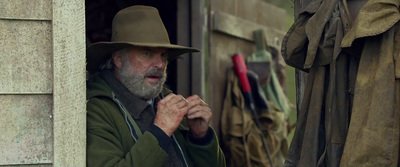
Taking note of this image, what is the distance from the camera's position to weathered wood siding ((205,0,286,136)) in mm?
7086

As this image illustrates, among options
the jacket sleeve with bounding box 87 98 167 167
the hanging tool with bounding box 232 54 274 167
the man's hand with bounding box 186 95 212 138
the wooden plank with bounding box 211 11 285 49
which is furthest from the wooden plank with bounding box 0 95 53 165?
the hanging tool with bounding box 232 54 274 167

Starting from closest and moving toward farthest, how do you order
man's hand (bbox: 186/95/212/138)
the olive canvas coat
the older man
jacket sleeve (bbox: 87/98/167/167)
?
1. the olive canvas coat
2. jacket sleeve (bbox: 87/98/167/167)
3. the older man
4. man's hand (bbox: 186/95/212/138)

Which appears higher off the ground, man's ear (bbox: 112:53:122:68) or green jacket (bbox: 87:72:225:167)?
man's ear (bbox: 112:53:122:68)

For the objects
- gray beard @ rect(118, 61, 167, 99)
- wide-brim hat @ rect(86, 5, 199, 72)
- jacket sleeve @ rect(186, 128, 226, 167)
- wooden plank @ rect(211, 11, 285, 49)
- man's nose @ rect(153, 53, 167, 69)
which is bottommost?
jacket sleeve @ rect(186, 128, 226, 167)

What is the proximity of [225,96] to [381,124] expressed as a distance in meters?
3.77

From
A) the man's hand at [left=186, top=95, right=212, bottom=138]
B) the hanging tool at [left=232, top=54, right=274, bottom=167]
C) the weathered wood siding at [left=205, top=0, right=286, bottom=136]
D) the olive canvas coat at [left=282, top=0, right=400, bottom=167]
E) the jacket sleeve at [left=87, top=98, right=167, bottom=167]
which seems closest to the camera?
the olive canvas coat at [left=282, top=0, right=400, bottom=167]

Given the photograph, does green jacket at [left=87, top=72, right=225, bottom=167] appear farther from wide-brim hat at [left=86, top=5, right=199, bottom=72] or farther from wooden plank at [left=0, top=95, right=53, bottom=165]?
wooden plank at [left=0, top=95, right=53, bottom=165]

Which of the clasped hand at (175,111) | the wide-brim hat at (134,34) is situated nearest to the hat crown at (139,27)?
the wide-brim hat at (134,34)

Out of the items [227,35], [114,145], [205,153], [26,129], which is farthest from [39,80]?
[227,35]

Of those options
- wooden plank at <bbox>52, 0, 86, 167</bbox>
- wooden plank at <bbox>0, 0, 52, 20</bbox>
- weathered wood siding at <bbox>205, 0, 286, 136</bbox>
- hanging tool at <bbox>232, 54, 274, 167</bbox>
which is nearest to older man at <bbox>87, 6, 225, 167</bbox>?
wooden plank at <bbox>52, 0, 86, 167</bbox>

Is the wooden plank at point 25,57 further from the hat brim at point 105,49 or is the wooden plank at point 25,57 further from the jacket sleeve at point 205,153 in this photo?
the jacket sleeve at point 205,153

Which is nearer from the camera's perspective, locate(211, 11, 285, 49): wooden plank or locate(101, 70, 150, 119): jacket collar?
locate(101, 70, 150, 119): jacket collar

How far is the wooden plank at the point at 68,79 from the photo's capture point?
12.6 ft

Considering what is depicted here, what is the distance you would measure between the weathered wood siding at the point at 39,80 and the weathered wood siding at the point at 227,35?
10.0ft
